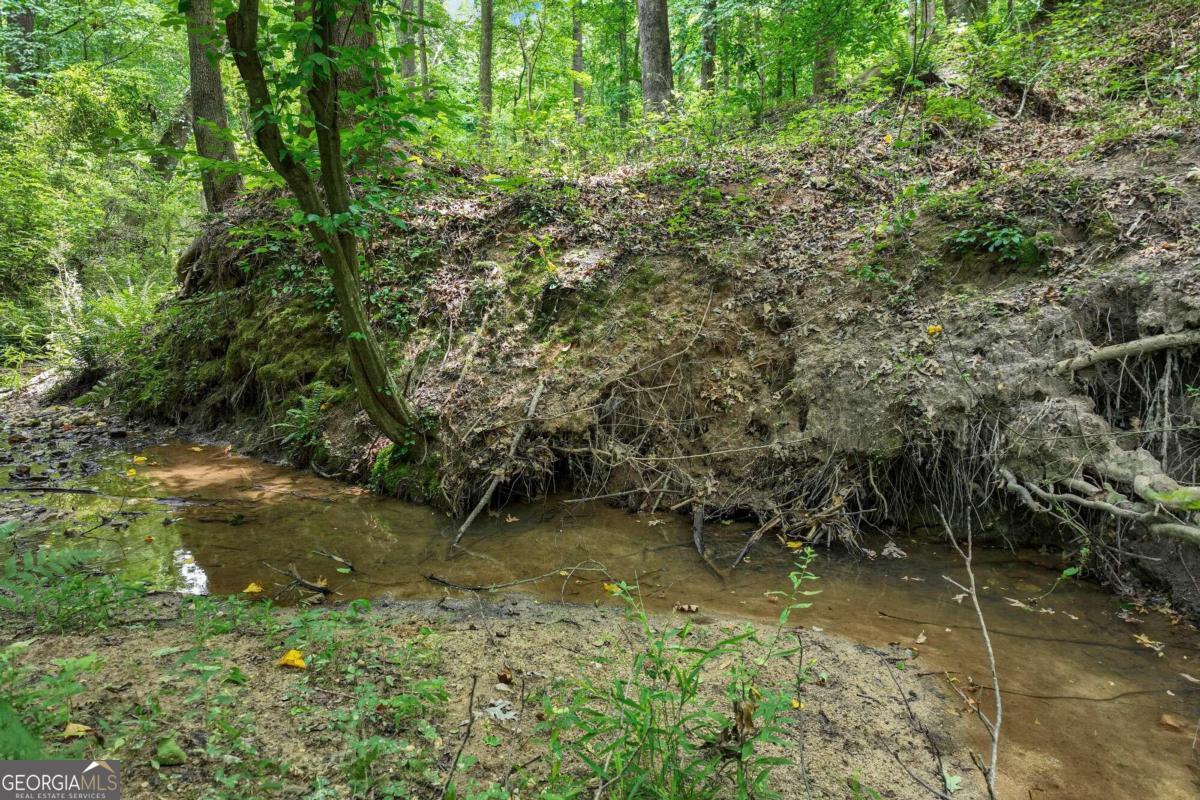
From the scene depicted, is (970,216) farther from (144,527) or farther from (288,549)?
(144,527)

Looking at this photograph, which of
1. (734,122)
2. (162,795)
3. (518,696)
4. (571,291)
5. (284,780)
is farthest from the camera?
(734,122)

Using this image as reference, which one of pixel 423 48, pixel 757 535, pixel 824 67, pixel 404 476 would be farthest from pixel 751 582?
pixel 824 67

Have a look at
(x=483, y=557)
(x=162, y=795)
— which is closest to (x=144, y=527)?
(x=483, y=557)

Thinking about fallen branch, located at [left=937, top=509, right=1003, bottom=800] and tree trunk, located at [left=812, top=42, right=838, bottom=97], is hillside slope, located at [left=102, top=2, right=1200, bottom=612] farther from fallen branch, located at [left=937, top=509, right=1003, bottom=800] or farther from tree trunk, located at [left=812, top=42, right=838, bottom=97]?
tree trunk, located at [left=812, top=42, right=838, bottom=97]

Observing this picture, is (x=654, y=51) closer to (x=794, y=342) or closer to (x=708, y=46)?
(x=708, y=46)

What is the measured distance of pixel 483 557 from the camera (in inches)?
188

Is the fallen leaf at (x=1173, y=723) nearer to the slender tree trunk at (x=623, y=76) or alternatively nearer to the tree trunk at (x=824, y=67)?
the tree trunk at (x=824, y=67)

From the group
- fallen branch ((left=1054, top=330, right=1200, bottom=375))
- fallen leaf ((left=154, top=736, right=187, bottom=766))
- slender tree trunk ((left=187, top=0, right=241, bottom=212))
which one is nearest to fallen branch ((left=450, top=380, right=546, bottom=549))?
A: fallen leaf ((left=154, top=736, right=187, bottom=766))

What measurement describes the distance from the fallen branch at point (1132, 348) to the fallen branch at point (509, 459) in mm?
4458

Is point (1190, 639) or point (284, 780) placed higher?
point (284, 780)

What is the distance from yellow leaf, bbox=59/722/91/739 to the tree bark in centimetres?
337

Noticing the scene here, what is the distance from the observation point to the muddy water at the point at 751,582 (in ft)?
9.14

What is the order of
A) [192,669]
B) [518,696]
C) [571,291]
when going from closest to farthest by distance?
[192,669], [518,696], [571,291]

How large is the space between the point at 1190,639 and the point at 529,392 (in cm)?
525
